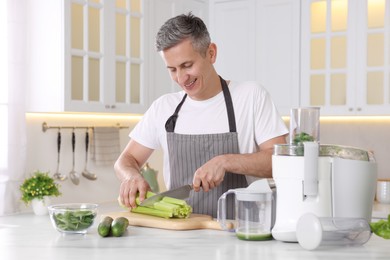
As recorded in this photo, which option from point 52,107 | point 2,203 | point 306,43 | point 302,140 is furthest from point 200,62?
point 306,43

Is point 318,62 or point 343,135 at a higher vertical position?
point 318,62

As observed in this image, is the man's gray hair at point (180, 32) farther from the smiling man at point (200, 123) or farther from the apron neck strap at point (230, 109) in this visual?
the apron neck strap at point (230, 109)

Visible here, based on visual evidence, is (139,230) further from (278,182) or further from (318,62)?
(318,62)

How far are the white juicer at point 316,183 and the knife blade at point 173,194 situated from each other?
48 centimetres

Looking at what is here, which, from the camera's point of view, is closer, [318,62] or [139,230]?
[139,230]

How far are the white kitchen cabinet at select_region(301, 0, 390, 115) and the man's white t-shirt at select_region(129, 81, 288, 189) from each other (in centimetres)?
169

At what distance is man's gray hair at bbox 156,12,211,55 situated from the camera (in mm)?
2555

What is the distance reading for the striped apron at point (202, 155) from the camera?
2.74 m

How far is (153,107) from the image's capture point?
2.97m

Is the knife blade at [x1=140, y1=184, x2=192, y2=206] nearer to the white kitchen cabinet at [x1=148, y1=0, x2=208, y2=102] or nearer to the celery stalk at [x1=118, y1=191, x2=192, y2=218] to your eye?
the celery stalk at [x1=118, y1=191, x2=192, y2=218]

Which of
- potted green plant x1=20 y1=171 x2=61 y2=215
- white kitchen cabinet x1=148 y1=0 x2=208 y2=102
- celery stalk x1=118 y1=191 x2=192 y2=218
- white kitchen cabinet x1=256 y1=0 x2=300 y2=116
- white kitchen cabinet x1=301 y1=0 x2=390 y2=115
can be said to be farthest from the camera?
white kitchen cabinet x1=256 y1=0 x2=300 y2=116

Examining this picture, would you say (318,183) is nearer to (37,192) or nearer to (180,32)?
(180,32)

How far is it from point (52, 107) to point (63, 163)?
0.58 meters

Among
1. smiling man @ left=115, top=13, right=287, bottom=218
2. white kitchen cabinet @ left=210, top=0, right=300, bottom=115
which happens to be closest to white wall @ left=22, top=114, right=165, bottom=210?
white kitchen cabinet @ left=210, top=0, right=300, bottom=115
